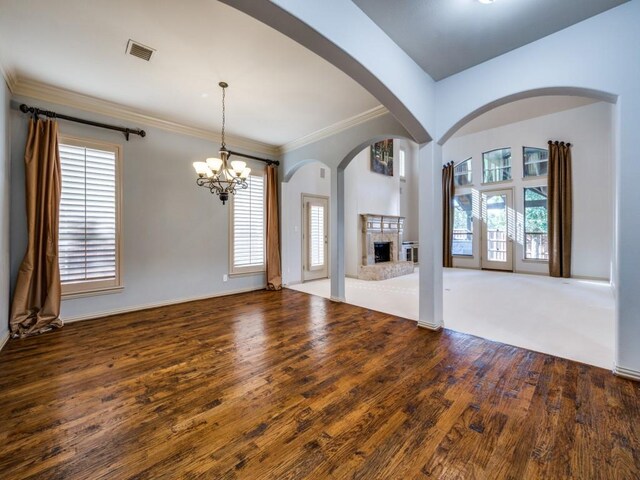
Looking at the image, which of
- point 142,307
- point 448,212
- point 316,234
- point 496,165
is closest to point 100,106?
point 142,307

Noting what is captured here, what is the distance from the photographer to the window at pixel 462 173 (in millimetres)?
8633

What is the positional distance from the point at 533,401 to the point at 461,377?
1.55ft

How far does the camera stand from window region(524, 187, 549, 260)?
23.7ft

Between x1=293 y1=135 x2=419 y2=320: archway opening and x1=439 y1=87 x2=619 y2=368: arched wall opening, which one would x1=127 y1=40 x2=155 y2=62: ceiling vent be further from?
x1=439 y1=87 x2=619 y2=368: arched wall opening

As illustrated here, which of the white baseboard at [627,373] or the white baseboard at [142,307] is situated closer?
the white baseboard at [627,373]

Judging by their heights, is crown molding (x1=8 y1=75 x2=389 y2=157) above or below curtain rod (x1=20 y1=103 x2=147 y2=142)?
above

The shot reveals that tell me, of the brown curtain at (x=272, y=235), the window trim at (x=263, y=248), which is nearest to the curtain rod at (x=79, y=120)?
the window trim at (x=263, y=248)

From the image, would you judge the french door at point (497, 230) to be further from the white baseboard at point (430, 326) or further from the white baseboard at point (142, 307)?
the white baseboard at point (142, 307)

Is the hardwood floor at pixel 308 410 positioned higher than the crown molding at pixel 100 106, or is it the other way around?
the crown molding at pixel 100 106

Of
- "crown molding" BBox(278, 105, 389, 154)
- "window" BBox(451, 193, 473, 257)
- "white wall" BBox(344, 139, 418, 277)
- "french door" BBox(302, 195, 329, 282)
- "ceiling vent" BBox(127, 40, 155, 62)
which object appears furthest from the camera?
"window" BBox(451, 193, 473, 257)

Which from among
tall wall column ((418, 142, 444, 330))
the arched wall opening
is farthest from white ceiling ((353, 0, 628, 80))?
tall wall column ((418, 142, 444, 330))

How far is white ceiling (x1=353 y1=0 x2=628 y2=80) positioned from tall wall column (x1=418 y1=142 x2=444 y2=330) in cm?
99

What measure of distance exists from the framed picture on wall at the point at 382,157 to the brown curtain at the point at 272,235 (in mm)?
3306

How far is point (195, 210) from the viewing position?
15.7 ft
